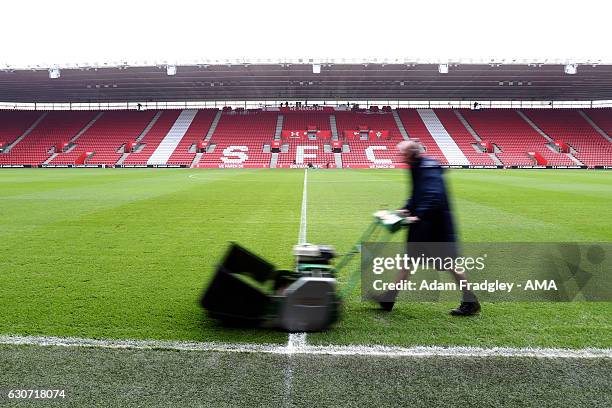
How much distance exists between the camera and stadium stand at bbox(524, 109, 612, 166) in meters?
47.0

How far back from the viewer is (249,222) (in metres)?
9.88

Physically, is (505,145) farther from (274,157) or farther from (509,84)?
(274,157)

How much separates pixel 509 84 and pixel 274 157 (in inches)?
1033

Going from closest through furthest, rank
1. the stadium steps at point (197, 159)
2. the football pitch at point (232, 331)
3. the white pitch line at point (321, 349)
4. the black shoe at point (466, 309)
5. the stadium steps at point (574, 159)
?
the football pitch at point (232, 331)
the white pitch line at point (321, 349)
the black shoe at point (466, 309)
the stadium steps at point (574, 159)
the stadium steps at point (197, 159)

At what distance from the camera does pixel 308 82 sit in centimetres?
4634

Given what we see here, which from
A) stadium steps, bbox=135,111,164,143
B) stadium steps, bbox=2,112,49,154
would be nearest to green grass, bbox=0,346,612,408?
stadium steps, bbox=135,111,164,143

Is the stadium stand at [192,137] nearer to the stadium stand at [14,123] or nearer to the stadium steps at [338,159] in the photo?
the stadium steps at [338,159]

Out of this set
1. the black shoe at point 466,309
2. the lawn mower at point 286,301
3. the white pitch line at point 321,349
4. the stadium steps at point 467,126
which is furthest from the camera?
the stadium steps at point 467,126

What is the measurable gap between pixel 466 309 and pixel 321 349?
66.6 inches

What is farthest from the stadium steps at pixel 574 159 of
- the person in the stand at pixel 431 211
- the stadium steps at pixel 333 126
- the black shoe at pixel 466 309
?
the person in the stand at pixel 431 211

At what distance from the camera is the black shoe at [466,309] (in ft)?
14.1

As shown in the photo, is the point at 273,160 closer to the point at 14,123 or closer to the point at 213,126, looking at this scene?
the point at 213,126

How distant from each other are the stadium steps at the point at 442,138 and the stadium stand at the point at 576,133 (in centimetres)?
1148

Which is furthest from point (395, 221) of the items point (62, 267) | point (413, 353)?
point (62, 267)
